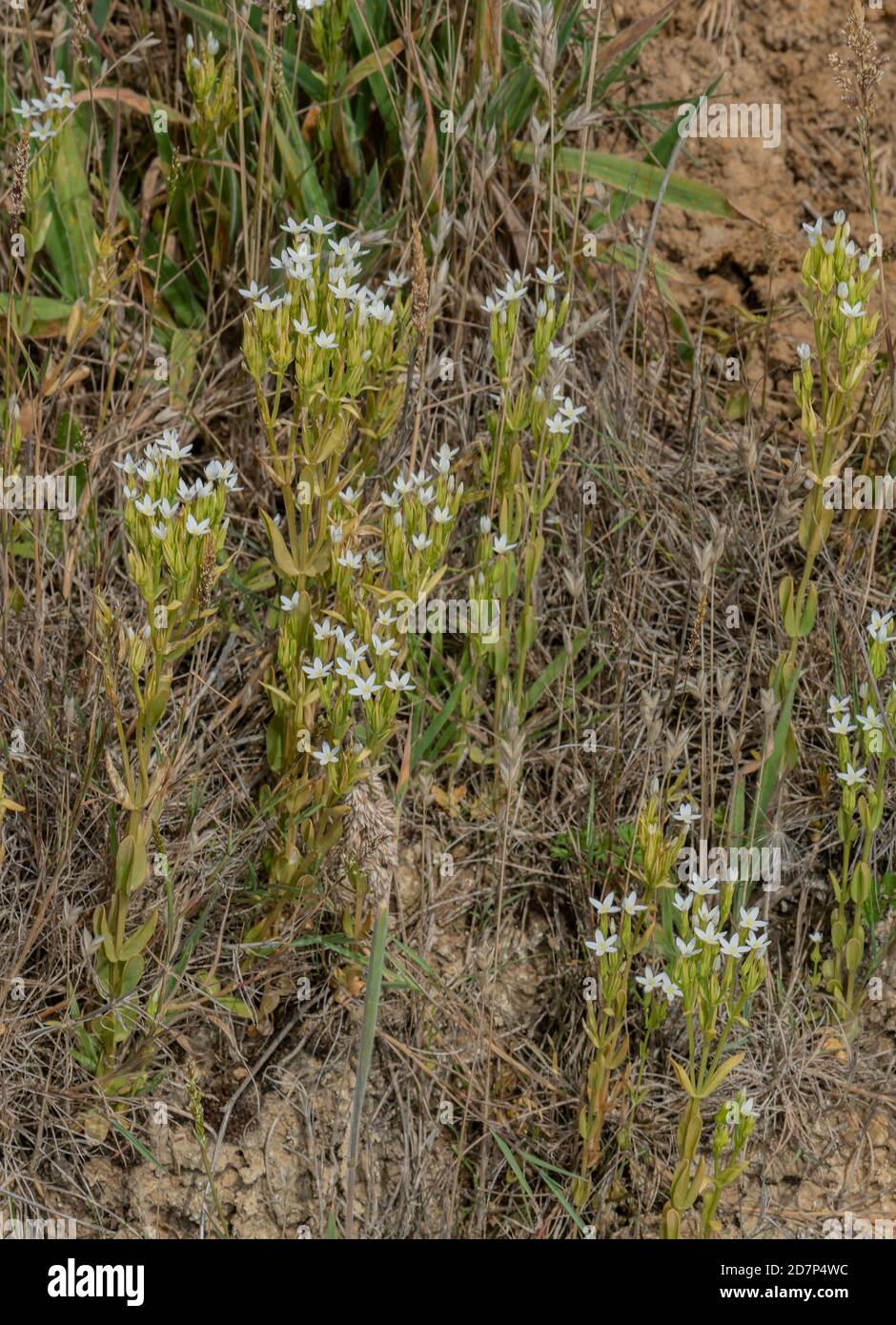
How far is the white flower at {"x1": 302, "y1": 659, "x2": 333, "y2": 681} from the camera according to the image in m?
2.23

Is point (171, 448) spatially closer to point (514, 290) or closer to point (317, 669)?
point (317, 669)

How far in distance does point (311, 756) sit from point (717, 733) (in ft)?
2.96

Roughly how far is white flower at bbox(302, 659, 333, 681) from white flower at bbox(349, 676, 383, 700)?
8cm

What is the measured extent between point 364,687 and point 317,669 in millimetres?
113

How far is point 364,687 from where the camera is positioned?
2.17 metres

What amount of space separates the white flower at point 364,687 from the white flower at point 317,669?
77 mm

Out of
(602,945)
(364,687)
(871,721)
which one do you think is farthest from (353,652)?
(871,721)

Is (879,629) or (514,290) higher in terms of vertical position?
(514,290)

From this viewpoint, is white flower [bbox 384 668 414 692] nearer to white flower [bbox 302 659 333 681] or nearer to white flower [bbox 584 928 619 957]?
white flower [bbox 302 659 333 681]

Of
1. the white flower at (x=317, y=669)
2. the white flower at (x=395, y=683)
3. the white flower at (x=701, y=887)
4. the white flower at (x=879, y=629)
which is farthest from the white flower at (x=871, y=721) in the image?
the white flower at (x=317, y=669)

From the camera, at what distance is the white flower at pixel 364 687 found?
2170 millimetres

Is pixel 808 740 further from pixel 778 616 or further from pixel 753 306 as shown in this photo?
pixel 753 306

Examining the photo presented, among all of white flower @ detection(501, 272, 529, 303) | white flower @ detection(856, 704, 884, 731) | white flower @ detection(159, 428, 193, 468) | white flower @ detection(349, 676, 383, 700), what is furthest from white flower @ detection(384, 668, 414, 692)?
white flower @ detection(856, 704, 884, 731)

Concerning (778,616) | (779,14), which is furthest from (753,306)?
(778,616)
